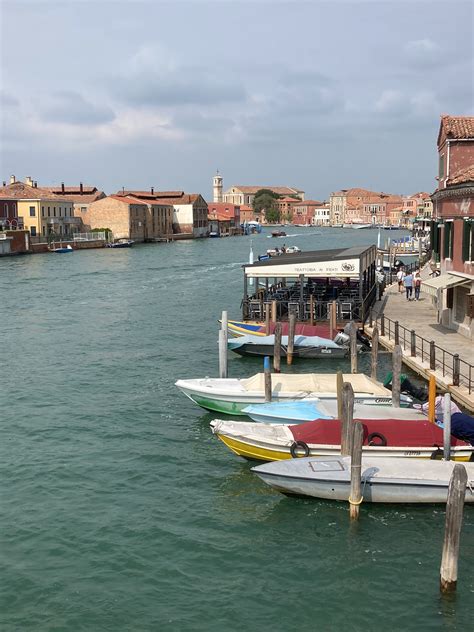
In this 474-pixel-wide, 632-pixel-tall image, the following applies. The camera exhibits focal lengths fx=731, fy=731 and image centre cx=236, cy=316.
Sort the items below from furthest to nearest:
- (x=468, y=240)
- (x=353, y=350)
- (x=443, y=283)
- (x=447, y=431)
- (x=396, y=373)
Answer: (x=443, y=283)
(x=468, y=240)
(x=353, y=350)
(x=396, y=373)
(x=447, y=431)

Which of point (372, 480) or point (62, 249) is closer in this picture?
point (372, 480)

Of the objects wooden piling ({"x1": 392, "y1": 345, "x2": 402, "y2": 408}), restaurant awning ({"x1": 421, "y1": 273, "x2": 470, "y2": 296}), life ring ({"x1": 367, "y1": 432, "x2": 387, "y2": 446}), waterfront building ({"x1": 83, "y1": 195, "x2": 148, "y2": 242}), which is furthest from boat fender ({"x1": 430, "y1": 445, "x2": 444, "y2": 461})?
waterfront building ({"x1": 83, "y1": 195, "x2": 148, "y2": 242})

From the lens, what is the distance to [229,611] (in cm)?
1092

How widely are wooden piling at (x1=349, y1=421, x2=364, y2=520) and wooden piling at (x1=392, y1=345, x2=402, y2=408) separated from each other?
5228mm

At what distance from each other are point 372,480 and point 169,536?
3.90m

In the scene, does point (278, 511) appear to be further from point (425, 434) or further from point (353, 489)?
point (425, 434)

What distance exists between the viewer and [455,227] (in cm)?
2566

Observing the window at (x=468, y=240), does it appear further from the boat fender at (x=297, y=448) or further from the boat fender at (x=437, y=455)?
the boat fender at (x=297, y=448)

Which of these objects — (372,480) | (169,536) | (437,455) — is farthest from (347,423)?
(169,536)

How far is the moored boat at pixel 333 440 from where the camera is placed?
589 inches

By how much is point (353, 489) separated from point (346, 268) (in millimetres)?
17759

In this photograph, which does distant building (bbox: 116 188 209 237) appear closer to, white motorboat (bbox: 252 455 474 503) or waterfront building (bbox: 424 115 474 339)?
waterfront building (bbox: 424 115 474 339)

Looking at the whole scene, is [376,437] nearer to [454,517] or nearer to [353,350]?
[454,517]

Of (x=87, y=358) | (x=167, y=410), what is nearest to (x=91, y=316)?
(x=87, y=358)
